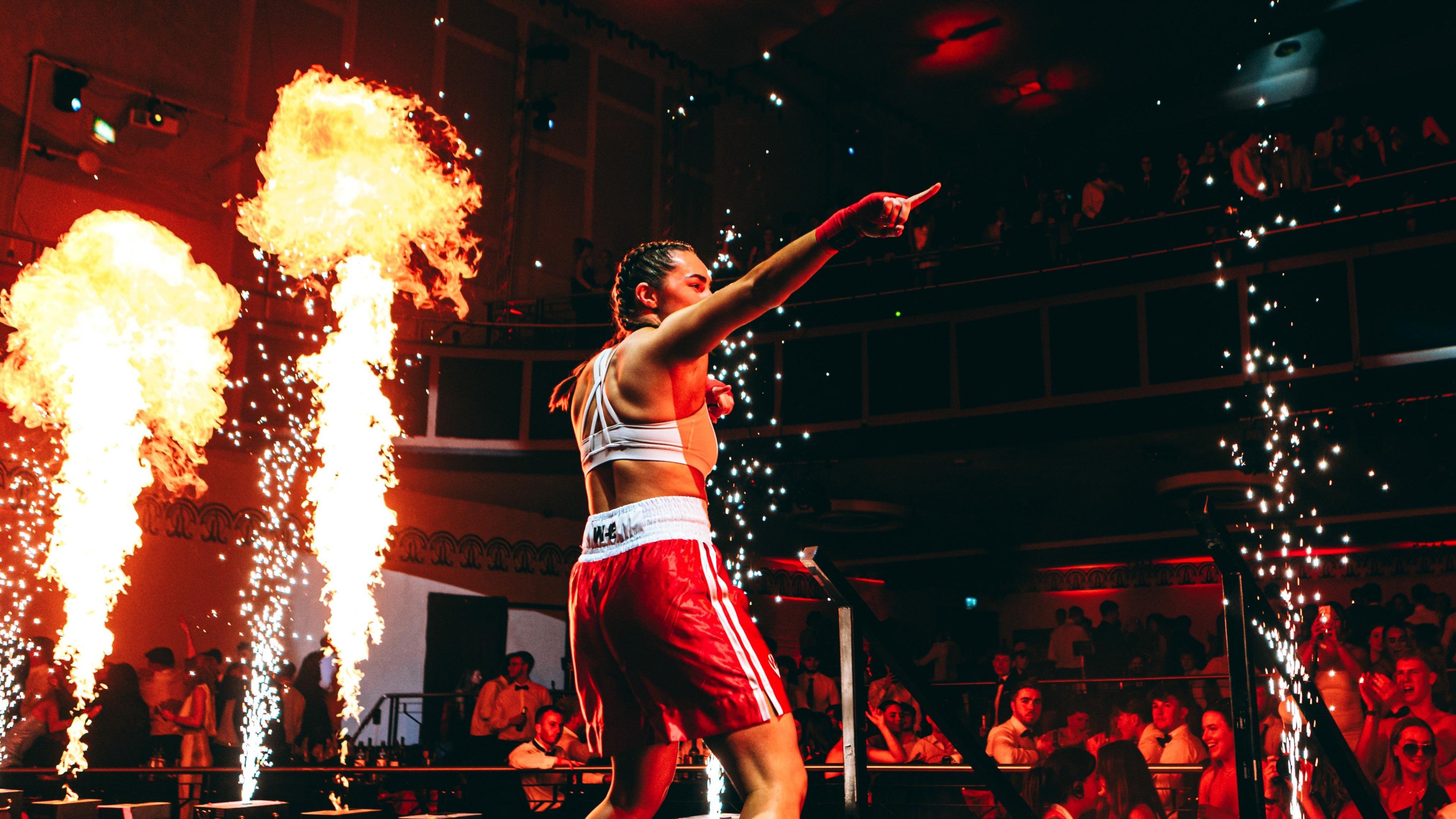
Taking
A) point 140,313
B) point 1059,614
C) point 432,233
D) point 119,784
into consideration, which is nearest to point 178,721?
point 119,784

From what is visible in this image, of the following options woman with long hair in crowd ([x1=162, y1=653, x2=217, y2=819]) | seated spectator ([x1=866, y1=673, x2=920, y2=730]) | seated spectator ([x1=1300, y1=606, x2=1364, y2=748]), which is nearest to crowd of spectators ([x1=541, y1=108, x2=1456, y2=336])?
seated spectator ([x1=866, y1=673, x2=920, y2=730])

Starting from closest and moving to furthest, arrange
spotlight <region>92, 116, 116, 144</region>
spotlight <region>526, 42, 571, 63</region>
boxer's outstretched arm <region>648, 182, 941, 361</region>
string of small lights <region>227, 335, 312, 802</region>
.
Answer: boxer's outstretched arm <region>648, 182, 941, 361</region>, spotlight <region>92, 116, 116, 144</region>, string of small lights <region>227, 335, 312, 802</region>, spotlight <region>526, 42, 571, 63</region>

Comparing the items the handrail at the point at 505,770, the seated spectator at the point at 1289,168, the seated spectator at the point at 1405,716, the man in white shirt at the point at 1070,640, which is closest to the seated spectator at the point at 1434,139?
the seated spectator at the point at 1289,168

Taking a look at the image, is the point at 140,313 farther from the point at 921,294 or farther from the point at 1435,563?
the point at 1435,563

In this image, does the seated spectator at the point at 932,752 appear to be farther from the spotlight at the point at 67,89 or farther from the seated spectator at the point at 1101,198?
the spotlight at the point at 67,89

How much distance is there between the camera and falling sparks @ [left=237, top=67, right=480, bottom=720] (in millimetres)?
10648

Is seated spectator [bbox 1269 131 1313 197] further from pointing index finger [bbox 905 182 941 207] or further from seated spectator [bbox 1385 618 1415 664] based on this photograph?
pointing index finger [bbox 905 182 941 207]

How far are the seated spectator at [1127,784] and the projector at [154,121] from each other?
9560 mm

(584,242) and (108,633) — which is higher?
(584,242)

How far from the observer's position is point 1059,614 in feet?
40.4

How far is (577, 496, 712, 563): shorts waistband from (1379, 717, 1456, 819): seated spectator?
391cm

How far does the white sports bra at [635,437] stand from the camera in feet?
6.43

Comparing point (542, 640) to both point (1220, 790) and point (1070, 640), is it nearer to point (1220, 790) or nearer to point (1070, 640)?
point (1070, 640)

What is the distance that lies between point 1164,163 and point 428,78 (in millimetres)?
7617
